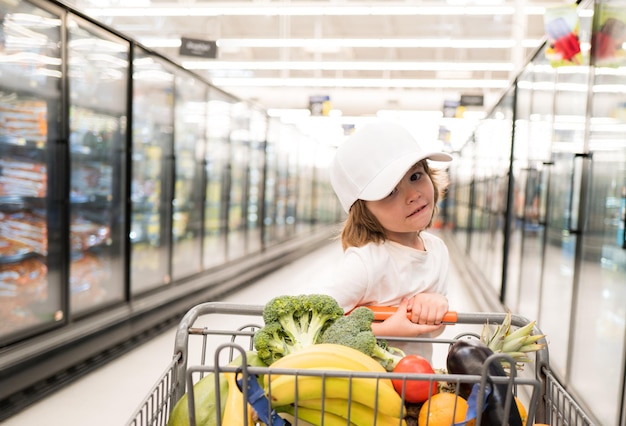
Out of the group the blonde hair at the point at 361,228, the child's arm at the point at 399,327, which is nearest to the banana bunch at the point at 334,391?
the child's arm at the point at 399,327

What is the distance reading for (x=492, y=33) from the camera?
16.2 meters

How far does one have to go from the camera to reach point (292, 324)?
1.21 metres

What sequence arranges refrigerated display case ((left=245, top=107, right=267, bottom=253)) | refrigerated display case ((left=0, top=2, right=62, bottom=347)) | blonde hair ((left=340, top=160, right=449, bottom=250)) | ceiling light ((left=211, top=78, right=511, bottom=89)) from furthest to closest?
1. ceiling light ((left=211, top=78, right=511, bottom=89))
2. refrigerated display case ((left=245, top=107, right=267, bottom=253))
3. refrigerated display case ((left=0, top=2, right=62, bottom=347))
4. blonde hair ((left=340, top=160, right=449, bottom=250))

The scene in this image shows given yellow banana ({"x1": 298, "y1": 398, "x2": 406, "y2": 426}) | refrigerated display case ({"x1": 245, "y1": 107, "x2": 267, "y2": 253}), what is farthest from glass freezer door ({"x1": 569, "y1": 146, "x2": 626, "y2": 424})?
refrigerated display case ({"x1": 245, "y1": 107, "x2": 267, "y2": 253})

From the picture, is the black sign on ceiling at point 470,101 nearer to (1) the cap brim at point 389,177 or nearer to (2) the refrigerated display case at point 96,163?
(2) the refrigerated display case at point 96,163

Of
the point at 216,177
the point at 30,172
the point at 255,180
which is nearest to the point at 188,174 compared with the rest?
the point at 216,177

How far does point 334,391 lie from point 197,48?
8.10 m

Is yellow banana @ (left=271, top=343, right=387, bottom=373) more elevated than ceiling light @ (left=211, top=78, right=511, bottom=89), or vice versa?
ceiling light @ (left=211, top=78, right=511, bottom=89)

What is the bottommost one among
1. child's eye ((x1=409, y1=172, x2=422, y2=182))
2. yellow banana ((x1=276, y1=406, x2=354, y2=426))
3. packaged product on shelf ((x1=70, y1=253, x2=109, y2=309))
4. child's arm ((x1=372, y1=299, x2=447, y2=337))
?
packaged product on shelf ((x1=70, y1=253, x2=109, y2=309))

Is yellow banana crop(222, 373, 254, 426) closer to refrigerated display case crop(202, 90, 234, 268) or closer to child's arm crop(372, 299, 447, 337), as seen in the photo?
child's arm crop(372, 299, 447, 337)

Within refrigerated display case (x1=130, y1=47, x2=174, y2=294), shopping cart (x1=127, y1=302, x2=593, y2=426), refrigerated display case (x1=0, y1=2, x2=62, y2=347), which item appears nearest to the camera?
shopping cart (x1=127, y1=302, x2=593, y2=426)

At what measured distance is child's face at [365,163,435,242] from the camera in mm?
1626

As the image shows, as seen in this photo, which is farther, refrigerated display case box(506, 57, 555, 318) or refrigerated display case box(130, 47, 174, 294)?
refrigerated display case box(130, 47, 174, 294)

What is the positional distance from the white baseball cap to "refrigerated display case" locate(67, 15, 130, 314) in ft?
12.6
